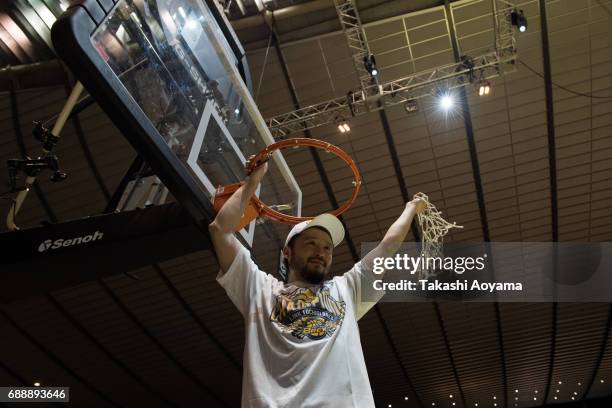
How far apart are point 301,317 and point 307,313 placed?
0.10 feet

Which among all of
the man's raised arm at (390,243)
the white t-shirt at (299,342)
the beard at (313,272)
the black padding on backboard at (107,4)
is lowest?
the white t-shirt at (299,342)

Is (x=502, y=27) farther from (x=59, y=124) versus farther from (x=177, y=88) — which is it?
(x=177, y=88)

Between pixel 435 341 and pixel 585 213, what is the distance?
22.4ft

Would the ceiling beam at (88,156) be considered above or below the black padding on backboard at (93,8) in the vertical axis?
above

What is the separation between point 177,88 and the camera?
402 centimetres

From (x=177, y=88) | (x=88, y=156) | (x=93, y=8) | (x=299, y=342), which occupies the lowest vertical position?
(x=299, y=342)

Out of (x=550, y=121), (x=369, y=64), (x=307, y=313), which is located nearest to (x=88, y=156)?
(x=369, y=64)

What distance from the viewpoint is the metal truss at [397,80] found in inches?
400

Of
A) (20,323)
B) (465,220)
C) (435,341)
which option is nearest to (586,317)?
(435,341)

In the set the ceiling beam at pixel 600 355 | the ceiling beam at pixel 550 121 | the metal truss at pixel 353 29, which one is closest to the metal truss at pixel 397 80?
the metal truss at pixel 353 29

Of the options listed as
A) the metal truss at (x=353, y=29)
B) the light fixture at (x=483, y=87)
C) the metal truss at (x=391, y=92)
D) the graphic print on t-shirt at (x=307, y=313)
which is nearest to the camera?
the graphic print on t-shirt at (x=307, y=313)

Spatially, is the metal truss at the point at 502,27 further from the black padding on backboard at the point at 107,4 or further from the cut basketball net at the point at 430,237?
the black padding on backboard at the point at 107,4

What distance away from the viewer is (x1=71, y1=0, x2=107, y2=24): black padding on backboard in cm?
301

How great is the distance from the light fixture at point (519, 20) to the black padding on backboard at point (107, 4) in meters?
7.97
